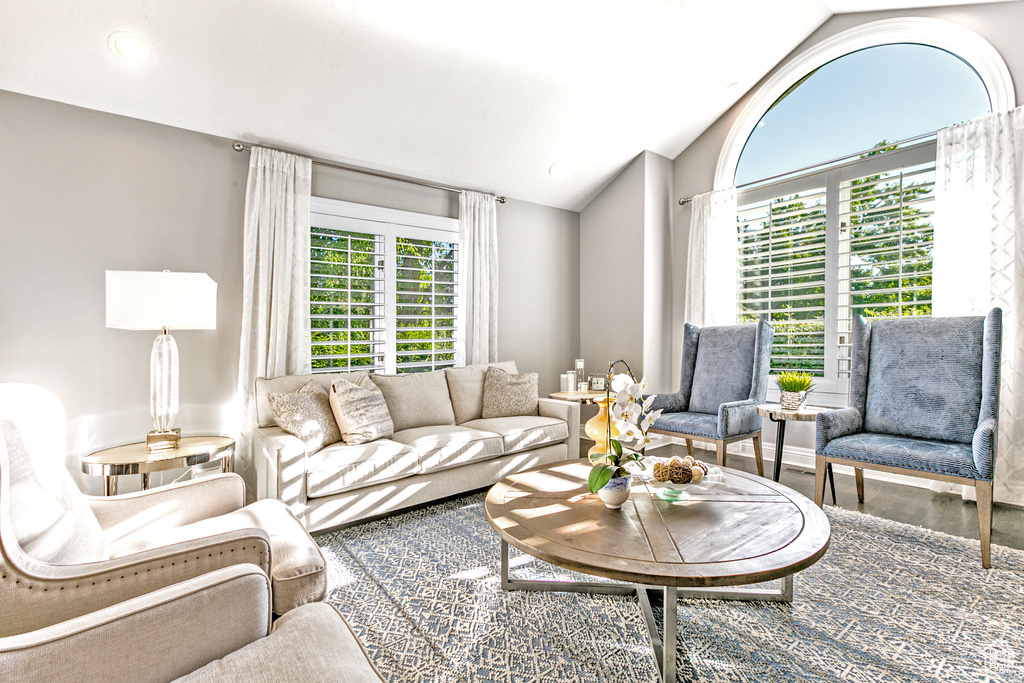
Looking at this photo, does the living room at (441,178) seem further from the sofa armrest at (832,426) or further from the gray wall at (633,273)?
the sofa armrest at (832,426)

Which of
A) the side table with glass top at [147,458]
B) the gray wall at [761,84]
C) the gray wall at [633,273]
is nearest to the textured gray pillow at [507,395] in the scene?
the gray wall at [633,273]

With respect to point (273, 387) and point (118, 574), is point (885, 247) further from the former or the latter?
point (118, 574)

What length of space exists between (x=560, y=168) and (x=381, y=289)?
1.94 meters

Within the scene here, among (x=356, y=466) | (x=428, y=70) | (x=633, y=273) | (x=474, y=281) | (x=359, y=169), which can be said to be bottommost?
(x=356, y=466)

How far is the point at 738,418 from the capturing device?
3.27 m

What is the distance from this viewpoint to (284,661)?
3.14 feet

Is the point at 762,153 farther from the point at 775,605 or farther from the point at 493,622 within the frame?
the point at 493,622

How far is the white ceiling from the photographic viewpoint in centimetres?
244

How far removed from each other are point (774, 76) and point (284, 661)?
5.02 meters

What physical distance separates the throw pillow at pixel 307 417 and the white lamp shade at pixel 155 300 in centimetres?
59

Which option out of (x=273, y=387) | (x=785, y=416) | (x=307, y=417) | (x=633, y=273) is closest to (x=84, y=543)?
(x=307, y=417)

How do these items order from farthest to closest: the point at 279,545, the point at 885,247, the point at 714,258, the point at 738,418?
the point at 714,258 → the point at 885,247 → the point at 738,418 → the point at 279,545

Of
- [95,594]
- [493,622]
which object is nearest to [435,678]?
[493,622]

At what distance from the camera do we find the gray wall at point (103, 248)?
254 centimetres
